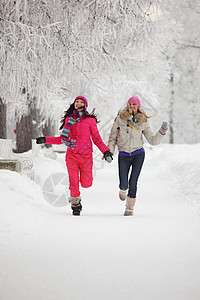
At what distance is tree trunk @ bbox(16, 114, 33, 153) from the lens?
43.3 ft

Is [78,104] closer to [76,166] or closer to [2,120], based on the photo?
[76,166]

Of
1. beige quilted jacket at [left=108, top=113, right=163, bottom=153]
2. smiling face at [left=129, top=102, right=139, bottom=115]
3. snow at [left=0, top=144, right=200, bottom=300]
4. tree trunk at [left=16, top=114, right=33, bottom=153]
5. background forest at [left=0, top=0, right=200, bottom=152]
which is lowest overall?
tree trunk at [left=16, top=114, right=33, bottom=153]

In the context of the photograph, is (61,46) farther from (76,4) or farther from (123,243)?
(123,243)

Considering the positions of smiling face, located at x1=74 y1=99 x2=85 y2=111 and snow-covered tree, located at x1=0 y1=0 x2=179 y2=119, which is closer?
snow-covered tree, located at x1=0 y1=0 x2=179 y2=119

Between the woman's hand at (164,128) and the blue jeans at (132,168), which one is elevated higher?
the woman's hand at (164,128)

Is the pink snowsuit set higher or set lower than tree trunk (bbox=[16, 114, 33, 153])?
higher

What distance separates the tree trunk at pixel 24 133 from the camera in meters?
13.2

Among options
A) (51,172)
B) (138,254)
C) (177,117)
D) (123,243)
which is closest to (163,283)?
(138,254)

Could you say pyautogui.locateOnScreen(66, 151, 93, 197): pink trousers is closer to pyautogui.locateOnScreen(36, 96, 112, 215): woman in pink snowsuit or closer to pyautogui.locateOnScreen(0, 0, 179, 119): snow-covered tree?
pyautogui.locateOnScreen(36, 96, 112, 215): woman in pink snowsuit

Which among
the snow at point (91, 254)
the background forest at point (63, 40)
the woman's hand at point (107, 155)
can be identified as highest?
the background forest at point (63, 40)

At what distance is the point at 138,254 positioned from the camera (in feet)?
11.3

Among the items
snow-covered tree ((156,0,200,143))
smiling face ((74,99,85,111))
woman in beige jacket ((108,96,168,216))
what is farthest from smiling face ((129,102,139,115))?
snow-covered tree ((156,0,200,143))

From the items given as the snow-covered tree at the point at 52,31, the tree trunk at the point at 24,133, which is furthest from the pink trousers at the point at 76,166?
the tree trunk at the point at 24,133

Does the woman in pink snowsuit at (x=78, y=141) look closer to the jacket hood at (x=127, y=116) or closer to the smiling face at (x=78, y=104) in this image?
the smiling face at (x=78, y=104)
